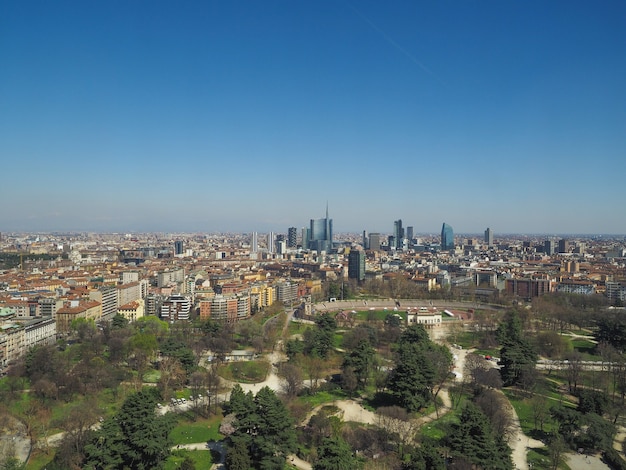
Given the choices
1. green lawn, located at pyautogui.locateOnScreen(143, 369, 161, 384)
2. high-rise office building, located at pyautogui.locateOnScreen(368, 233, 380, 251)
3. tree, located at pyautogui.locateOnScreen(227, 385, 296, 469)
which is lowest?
green lawn, located at pyautogui.locateOnScreen(143, 369, 161, 384)

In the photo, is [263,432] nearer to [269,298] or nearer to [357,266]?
[269,298]

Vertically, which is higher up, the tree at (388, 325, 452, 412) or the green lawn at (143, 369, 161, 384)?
the tree at (388, 325, 452, 412)

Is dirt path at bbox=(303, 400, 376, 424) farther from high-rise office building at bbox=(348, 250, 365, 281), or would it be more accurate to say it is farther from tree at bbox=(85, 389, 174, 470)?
high-rise office building at bbox=(348, 250, 365, 281)

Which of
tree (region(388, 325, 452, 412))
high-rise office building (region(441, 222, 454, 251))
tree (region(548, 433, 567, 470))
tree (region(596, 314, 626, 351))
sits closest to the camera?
tree (region(548, 433, 567, 470))

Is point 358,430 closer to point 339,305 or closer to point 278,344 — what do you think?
point 278,344

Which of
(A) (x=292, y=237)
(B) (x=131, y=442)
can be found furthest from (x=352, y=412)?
(A) (x=292, y=237)

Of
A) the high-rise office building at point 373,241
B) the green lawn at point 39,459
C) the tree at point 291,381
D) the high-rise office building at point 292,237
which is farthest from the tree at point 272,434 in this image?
the high-rise office building at point 292,237

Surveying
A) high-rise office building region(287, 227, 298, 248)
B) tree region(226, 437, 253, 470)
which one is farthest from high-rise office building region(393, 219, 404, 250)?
tree region(226, 437, 253, 470)

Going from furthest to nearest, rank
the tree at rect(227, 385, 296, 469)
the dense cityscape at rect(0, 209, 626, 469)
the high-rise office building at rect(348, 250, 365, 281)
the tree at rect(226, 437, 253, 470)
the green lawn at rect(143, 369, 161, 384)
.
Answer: the high-rise office building at rect(348, 250, 365, 281)
the dense cityscape at rect(0, 209, 626, 469)
the green lawn at rect(143, 369, 161, 384)
the tree at rect(227, 385, 296, 469)
the tree at rect(226, 437, 253, 470)
